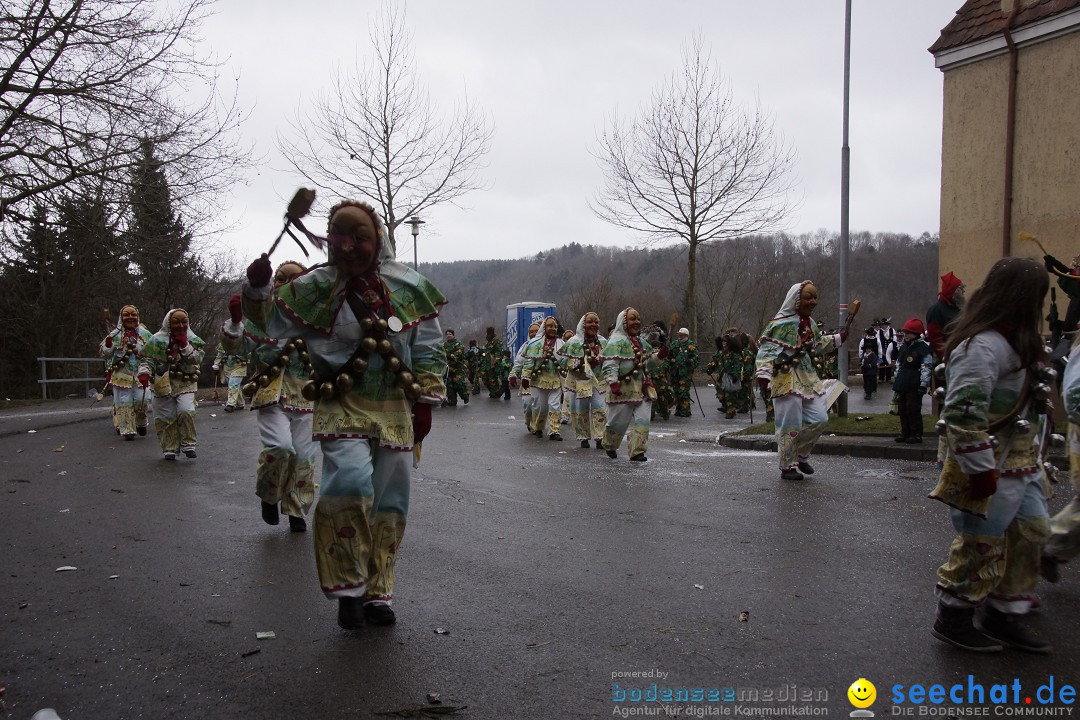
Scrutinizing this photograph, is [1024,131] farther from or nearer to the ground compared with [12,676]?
farther from the ground

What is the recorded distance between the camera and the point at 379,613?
14.7 feet

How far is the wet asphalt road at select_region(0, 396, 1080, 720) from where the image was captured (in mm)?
3748

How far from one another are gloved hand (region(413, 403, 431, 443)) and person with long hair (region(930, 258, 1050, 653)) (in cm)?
259

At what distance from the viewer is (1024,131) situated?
52.0ft

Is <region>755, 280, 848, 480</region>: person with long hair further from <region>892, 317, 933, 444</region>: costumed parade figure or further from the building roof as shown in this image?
the building roof

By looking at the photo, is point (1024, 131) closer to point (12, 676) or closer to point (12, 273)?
point (12, 676)

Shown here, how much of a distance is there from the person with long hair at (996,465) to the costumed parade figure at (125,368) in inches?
496

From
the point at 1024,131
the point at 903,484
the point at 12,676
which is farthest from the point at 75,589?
the point at 1024,131

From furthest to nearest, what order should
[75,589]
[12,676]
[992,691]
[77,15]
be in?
[77,15] → [75,589] → [12,676] → [992,691]

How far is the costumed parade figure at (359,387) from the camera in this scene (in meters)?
4.34

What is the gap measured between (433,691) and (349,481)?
114 centimetres

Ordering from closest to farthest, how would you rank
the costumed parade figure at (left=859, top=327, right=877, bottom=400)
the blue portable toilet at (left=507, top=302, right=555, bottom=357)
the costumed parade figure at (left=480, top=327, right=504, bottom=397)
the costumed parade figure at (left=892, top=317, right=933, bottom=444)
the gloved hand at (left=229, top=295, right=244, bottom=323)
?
the gloved hand at (left=229, top=295, right=244, bottom=323), the costumed parade figure at (left=892, top=317, right=933, bottom=444), the costumed parade figure at (left=859, top=327, right=877, bottom=400), the costumed parade figure at (left=480, top=327, right=504, bottom=397), the blue portable toilet at (left=507, top=302, right=555, bottom=357)

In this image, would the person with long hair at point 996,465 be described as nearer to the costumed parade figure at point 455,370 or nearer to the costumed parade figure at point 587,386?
the costumed parade figure at point 587,386

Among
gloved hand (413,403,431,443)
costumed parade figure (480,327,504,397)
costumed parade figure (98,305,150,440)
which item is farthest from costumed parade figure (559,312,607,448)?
costumed parade figure (480,327,504,397)
